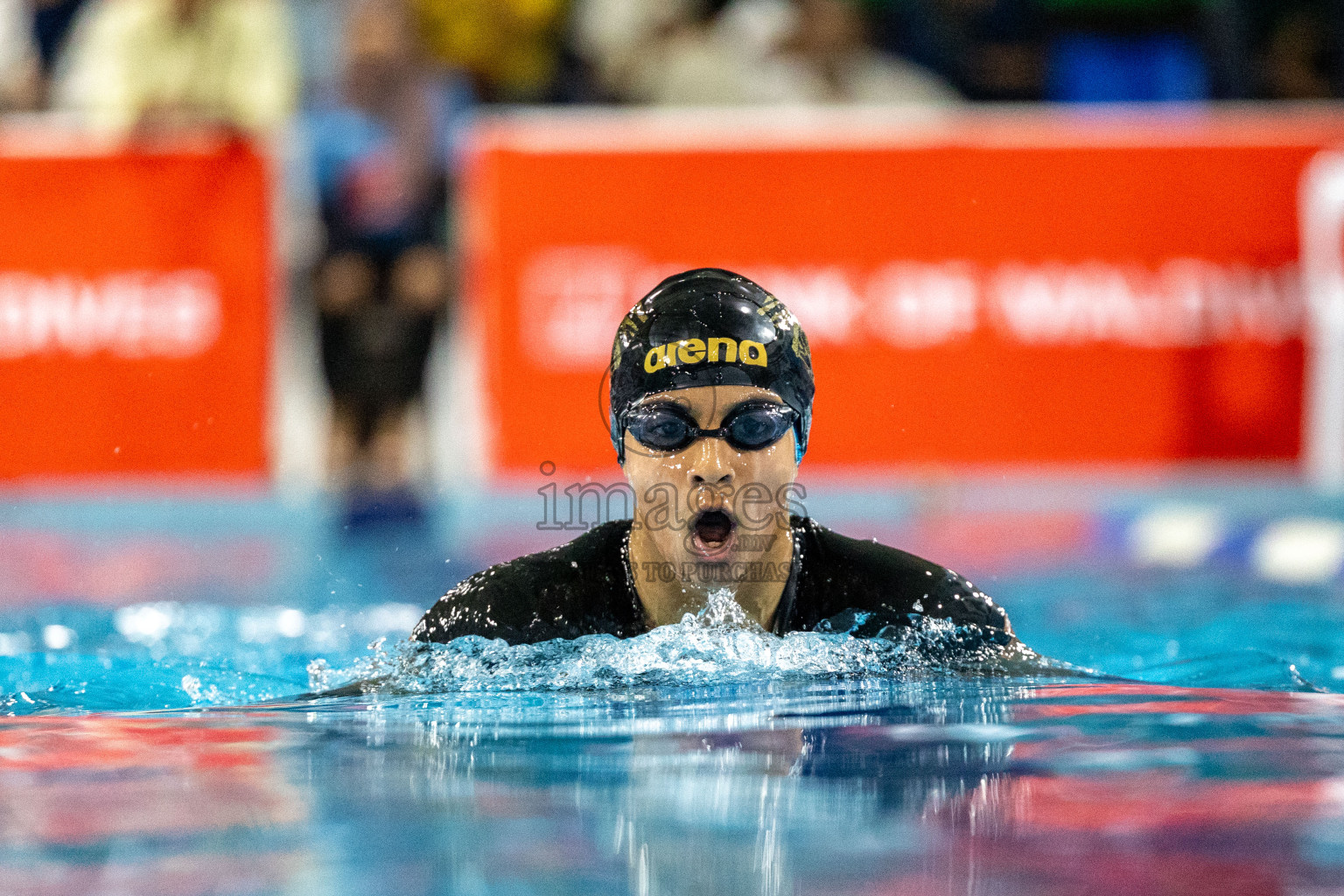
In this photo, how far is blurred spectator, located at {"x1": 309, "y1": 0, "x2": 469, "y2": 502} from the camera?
7.80 metres

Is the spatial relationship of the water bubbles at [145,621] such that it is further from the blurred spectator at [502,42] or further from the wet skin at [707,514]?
the blurred spectator at [502,42]

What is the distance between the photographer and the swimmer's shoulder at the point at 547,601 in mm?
3137

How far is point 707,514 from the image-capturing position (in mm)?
3008

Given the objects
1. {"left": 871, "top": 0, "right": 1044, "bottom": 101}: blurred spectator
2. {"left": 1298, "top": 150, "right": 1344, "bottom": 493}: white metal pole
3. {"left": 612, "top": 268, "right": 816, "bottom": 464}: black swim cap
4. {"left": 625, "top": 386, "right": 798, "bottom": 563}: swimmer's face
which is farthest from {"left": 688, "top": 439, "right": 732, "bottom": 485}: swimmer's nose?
{"left": 871, "top": 0, "right": 1044, "bottom": 101}: blurred spectator

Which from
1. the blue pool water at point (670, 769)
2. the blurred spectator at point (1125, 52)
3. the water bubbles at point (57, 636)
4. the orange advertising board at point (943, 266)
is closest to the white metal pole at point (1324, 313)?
the orange advertising board at point (943, 266)

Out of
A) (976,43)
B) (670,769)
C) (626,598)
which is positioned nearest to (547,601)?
(626,598)

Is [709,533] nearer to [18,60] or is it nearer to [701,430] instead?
[701,430]

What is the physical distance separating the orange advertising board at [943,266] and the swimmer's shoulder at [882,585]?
455cm

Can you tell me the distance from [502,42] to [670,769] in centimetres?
681

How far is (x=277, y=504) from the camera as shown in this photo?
7703 millimetres

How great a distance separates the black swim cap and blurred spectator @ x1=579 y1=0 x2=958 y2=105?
5.45 meters

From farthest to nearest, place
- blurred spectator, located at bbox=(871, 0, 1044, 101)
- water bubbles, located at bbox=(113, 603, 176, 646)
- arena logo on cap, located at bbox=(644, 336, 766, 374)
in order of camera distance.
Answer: blurred spectator, located at bbox=(871, 0, 1044, 101) → water bubbles, located at bbox=(113, 603, 176, 646) → arena logo on cap, located at bbox=(644, 336, 766, 374)

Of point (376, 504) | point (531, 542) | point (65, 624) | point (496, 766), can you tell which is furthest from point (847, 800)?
point (376, 504)

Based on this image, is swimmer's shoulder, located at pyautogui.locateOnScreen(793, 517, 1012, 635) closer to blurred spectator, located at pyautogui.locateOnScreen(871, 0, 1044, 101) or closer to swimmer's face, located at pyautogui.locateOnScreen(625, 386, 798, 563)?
swimmer's face, located at pyautogui.locateOnScreen(625, 386, 798, 563)
